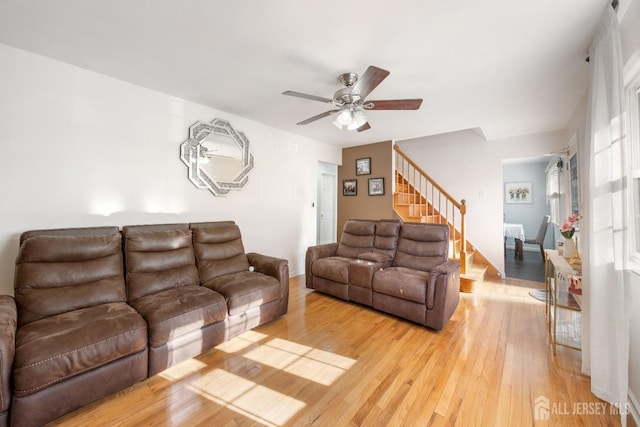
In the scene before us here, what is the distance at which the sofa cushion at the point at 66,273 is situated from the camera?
1.81 meters

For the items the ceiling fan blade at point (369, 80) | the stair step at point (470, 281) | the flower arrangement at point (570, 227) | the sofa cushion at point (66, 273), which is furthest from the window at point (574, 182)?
the sofa cushion at point (66, 273)

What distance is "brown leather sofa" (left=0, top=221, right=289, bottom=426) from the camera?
55.7 inches

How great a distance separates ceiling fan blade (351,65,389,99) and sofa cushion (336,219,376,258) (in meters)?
2.03

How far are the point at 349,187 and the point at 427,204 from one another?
1.59m

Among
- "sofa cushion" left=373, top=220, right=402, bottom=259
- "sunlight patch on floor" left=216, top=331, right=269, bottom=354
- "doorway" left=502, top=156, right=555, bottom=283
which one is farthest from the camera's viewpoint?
"doorway" left=502, top=156, right=555, bottom=283

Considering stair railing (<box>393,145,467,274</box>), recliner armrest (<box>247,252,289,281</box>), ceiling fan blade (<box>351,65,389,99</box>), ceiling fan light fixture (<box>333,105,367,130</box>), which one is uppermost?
ceiling fan blade (<box>351,65,389,99</box>)

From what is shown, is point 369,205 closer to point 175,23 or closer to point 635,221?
point 635,221

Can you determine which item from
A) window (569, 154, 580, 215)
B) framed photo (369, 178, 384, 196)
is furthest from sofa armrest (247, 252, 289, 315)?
window (569, 154, 580, 215)

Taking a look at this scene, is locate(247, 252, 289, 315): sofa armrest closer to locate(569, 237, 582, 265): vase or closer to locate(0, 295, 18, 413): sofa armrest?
locate(0, 295, 18, 413): sofa armrest

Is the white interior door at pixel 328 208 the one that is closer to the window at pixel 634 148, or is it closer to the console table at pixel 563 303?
the console table at pixel 563 303

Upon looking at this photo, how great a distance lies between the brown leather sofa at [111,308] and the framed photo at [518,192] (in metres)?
7.12

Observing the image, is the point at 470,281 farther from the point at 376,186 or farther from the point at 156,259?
the point at 156,259

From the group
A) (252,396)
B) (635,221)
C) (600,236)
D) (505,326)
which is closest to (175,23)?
(252,396)

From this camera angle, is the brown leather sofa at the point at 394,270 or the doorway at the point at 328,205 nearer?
the brown leather sofa at the point at 394,270
